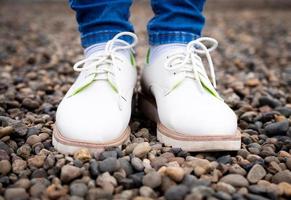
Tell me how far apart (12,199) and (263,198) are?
1.44 feet

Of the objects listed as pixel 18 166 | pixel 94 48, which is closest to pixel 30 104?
pixel 94 48

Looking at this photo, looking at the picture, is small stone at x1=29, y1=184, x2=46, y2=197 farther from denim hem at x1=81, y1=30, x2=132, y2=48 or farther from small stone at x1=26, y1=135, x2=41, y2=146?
denim hem at x1=81, y1=30, x2=132, y2=48

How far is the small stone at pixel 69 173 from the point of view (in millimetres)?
808

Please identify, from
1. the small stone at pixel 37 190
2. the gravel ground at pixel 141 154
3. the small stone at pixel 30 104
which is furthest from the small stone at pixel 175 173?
the small stone at pixel 30 104

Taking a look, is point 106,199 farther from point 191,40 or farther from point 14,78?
point 14,78

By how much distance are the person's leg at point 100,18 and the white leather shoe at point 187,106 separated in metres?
0.13

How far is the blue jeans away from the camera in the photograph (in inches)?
41.3

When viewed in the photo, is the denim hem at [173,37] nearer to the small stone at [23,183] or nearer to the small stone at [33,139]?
the small stone at [33,139]

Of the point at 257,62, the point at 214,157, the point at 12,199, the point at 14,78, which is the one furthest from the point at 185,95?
the point at 257,62

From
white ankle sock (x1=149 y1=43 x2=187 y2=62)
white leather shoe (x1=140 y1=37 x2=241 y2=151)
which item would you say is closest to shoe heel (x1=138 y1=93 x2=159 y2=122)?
white leather shoe (x1=140 y1=37 x2=241 y2=151)

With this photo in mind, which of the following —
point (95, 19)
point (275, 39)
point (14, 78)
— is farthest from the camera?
point (275, 39)

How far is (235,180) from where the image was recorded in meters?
0.82

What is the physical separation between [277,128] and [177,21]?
1.25ft

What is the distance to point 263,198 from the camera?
764 millimetres
